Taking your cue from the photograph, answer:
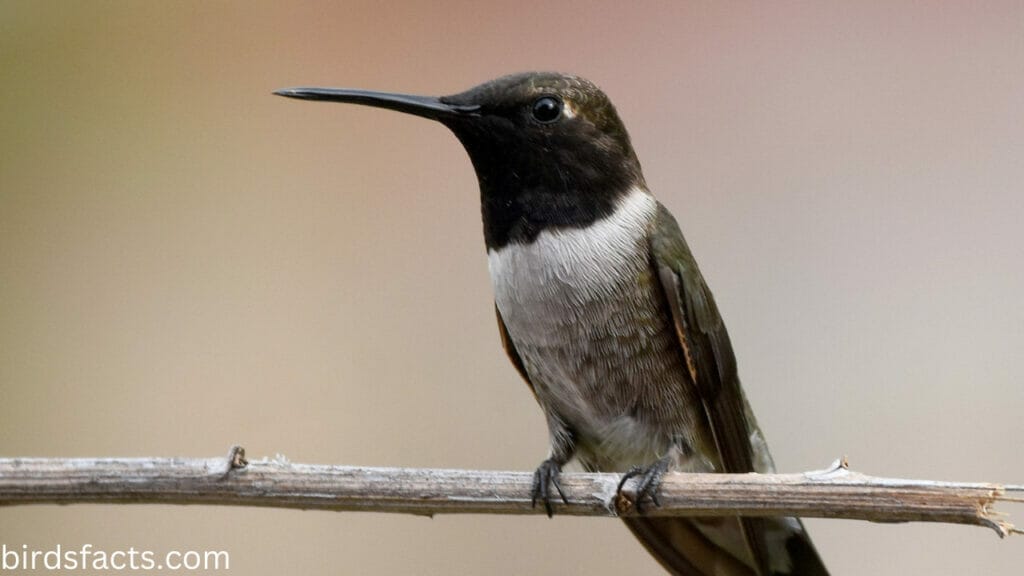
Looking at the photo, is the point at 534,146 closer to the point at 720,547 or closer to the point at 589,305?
the point at 589,305

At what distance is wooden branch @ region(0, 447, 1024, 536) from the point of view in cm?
135

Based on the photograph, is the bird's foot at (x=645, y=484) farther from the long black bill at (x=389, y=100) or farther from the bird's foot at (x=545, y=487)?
the long black bill at (x=389, y=100)

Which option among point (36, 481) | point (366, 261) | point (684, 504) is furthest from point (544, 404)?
point (366, 261)

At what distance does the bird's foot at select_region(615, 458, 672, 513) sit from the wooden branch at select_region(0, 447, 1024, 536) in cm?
8

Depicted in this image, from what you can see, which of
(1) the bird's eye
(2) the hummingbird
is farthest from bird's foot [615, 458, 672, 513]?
(1) the bird's eye

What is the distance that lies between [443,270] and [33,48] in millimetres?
1373

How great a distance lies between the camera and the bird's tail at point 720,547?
194cm

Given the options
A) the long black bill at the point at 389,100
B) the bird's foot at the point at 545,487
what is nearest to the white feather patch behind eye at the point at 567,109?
the long black bill at the point at 389,100

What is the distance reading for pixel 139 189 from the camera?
3.12m

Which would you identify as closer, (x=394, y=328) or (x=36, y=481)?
(x=36, y=481)

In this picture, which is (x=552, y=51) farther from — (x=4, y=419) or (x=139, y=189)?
(x=4, y=419)

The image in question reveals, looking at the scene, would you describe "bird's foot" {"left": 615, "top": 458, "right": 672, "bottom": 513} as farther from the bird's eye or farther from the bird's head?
the bird's eye

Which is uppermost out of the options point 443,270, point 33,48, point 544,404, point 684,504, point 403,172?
point 33,48

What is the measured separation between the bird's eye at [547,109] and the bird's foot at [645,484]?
56cm
